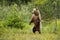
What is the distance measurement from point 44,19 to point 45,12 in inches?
25.7

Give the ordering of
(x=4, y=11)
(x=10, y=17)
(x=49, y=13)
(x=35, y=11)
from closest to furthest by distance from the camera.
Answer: (x=35, y=11), (x=10, y=17), (x=4, y=11), (x=49, y=13)

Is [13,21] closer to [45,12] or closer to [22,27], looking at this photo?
[22,27]

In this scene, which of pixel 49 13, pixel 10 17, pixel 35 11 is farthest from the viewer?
pixel 49 13

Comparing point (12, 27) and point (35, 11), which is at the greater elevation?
point (35, 11)

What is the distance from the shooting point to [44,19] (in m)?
20.1

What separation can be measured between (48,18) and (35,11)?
21.3 ft

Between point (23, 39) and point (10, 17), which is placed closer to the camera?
point (23, 39)

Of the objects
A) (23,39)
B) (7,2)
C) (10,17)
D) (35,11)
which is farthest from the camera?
(7,2)

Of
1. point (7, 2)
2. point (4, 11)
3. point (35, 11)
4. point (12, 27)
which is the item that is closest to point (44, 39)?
point (35, 11)

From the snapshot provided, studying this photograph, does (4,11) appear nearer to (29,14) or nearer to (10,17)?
(29,14)

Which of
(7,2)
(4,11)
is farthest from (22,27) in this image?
(7,2)

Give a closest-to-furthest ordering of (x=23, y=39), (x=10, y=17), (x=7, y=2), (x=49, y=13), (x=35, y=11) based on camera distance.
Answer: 1. (x=23, y=39)
2. (x=35, y=11)
3. (x=10, y=17)
4. (x=49, y=13)
5. (x=7, y=2)

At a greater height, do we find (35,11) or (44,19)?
(35,11)

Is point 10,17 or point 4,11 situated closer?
point 10,17
